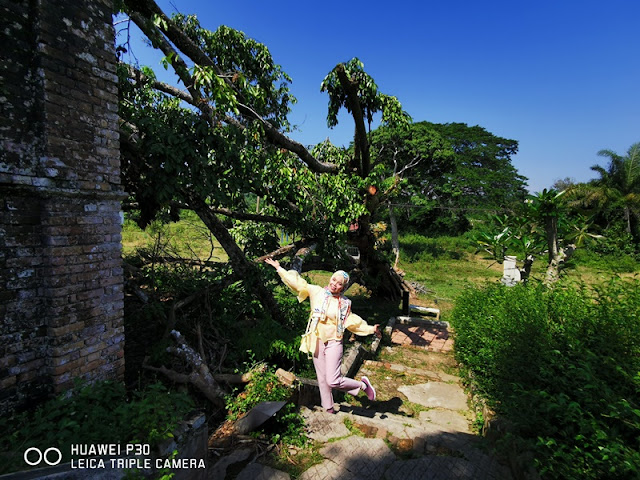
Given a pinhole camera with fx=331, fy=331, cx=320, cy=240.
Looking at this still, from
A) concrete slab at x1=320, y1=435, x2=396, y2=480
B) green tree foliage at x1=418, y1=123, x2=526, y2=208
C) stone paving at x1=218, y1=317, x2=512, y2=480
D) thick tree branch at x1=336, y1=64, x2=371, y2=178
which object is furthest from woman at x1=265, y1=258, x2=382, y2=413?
green tree foliage at x1=418, y1=123, x2=526, y2=208

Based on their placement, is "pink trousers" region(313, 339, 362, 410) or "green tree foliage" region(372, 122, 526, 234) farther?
"green tree foliage" region(372, 122, 526, 234)

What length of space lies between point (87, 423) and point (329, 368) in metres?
2.25

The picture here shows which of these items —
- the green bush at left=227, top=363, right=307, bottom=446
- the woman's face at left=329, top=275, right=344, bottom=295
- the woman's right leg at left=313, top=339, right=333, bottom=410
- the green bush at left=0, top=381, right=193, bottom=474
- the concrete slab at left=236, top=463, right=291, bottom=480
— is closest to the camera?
the green bush at left=0, top=381, right=193, bottom=474

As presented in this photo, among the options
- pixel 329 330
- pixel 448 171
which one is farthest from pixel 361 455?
pixel 448 171

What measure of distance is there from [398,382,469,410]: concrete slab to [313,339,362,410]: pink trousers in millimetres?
1925

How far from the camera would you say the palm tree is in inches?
750

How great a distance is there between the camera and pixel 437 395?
5273 mm

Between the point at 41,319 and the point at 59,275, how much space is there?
357mm

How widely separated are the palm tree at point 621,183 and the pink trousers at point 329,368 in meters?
21.7

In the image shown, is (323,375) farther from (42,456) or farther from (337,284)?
(42,456)

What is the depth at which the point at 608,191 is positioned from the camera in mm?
18938

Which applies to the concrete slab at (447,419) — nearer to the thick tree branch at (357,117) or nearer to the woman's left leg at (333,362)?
the woman's left leg at (333,362)

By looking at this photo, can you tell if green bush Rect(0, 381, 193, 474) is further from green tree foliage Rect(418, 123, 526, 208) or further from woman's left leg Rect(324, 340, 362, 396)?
green tree foliage Rect(418, 123, 526, 208)

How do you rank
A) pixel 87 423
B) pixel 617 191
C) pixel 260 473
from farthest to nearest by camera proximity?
pixel 617 191
pixel 260 473
pixel 87 423
